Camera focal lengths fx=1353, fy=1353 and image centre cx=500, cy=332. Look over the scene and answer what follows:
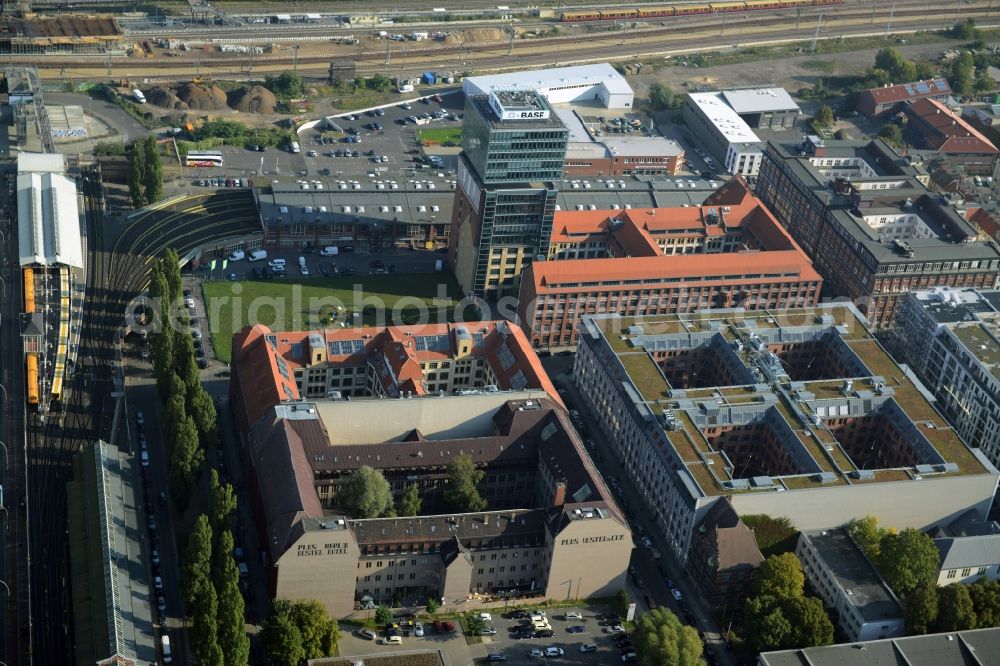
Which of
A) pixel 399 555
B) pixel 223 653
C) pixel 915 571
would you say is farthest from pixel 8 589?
pixel 915 571

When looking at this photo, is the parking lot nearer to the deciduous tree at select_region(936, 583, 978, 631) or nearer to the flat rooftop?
the flat rooftop

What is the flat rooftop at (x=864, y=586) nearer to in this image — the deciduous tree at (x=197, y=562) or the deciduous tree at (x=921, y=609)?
the deciduous tree at (x=921, y=609)

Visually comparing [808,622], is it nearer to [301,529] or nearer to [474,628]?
[474,628]

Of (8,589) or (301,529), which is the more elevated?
(301,529)

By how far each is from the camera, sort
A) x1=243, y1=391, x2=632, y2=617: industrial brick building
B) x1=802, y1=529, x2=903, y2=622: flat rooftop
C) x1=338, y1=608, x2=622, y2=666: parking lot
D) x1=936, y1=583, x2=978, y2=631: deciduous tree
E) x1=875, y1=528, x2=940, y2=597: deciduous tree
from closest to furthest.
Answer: x1=243, y1=391, x2=632, y2=617: industrial brick building
x1=338, y1=608, x2=622, y2=666: parking lot
x1=936, y1=583, x2=978, y2=631: deciduous tree
x1=802, y1=529, x2=903, y2=622: flat rooftop
x1=875, y1=528, x2=940, y2=597: deciduous tree

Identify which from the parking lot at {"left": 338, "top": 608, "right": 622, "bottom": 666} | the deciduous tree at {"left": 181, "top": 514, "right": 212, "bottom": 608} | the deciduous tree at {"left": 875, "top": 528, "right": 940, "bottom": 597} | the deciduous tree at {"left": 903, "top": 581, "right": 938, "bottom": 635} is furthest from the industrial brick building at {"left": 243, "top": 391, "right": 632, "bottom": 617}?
the deciduous tree at {"left": 903, "top": 581, "right": 938, "bottom": 635}

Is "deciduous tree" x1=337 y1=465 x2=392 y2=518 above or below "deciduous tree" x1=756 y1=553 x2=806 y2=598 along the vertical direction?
above

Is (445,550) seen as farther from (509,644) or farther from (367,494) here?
(509,644)
